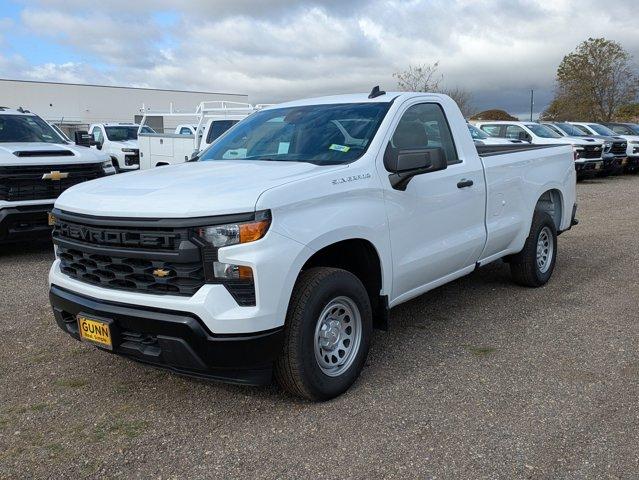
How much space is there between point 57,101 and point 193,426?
58.6 metres

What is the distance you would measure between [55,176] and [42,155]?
1.27 ft

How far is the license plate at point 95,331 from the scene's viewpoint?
3484 mm

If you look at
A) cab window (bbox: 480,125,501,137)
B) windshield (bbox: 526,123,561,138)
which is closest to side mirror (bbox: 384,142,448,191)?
cab window (bbox: 480,125,501,137)

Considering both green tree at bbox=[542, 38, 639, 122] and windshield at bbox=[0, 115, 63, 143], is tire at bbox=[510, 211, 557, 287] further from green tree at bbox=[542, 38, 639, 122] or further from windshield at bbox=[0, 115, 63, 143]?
green tree at bbox=[542, 38, 639, 122]

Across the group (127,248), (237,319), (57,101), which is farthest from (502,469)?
(57,101)

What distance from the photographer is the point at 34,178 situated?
24.9ft

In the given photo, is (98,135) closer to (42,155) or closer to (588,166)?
(42,155)

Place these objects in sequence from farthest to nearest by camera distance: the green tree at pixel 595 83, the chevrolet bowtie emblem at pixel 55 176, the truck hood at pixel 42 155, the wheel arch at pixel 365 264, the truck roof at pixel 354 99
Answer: the green tree at pixel 595 83 → the chevrolet bowtie emblem at pixel 55 176 → the truck hood at pixel 42 155 → the truck roof at pixel 354 99 → the wheel arch at pixel 365 264

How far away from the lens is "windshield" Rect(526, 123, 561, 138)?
61.6 feet

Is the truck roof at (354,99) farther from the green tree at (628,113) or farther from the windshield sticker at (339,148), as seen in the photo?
the green tree at (628,113)

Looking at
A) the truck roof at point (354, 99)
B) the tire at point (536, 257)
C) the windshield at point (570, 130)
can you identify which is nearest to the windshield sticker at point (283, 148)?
the truck roof at point (354, 99)

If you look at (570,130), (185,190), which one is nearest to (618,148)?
(570,130)

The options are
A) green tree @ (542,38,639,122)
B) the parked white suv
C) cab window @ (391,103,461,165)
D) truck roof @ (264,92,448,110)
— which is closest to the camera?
cab window @ (391,103,461,165)

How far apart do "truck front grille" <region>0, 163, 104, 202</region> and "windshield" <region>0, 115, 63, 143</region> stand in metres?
1.47
